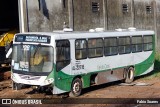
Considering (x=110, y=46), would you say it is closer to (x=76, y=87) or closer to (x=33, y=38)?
(x=76, y=87)

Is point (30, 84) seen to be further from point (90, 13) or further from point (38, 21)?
point (90, 13)

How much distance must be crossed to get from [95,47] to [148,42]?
19.4ft

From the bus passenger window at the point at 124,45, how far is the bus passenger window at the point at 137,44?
0.49m

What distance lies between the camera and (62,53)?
15.2m

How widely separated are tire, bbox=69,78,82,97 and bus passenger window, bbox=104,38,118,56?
2.57 m

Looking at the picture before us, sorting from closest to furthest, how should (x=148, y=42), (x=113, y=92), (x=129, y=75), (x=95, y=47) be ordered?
(x=113, y=92) → (x=95, y=47) → (x=129, y=75) → (x=148, y=42)

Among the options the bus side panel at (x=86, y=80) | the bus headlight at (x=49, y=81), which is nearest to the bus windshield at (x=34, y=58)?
the bus headlight at (x=49, y=81)

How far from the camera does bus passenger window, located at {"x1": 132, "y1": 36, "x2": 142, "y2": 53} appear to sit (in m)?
20.6

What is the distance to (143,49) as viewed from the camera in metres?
21.6

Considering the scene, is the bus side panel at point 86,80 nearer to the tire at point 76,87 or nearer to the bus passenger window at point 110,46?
the tire at point 76,87

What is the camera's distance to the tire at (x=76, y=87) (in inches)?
622

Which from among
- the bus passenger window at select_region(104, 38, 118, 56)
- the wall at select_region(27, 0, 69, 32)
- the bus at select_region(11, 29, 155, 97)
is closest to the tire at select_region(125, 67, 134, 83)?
the bus at select_region(11, 29, 155, 97)

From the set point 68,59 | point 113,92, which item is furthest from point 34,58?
point 113,92

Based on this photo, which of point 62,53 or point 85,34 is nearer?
point 62,53
